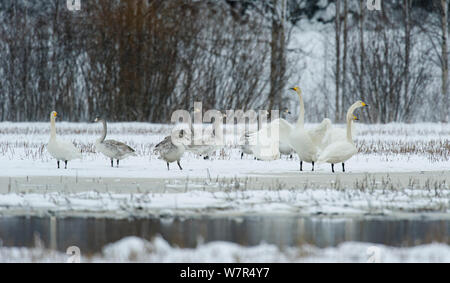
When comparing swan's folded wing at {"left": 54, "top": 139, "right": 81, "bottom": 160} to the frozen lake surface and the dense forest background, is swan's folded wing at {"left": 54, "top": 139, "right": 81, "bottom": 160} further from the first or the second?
the dense forest background

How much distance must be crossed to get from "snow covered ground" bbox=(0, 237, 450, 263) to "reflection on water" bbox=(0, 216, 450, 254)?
18 cm

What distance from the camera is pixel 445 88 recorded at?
33281 mm

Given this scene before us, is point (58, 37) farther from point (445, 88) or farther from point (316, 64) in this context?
point (316, 64)

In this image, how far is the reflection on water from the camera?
6.46 metres

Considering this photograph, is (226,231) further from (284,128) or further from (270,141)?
(270,141)

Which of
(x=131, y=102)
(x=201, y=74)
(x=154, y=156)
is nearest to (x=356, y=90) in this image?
(x=201, y=74)

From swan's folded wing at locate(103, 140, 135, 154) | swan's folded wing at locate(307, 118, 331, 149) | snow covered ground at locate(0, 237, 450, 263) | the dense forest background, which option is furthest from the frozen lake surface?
the dense forest background

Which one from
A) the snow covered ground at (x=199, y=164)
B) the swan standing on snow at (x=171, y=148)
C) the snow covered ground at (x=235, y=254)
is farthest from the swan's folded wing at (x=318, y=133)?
the snow covered ground at (x=235, y=254)

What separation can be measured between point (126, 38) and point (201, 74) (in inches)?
164

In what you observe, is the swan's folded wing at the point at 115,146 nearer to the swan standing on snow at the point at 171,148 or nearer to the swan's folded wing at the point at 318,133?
the swan standing on snow at the point at 171,148

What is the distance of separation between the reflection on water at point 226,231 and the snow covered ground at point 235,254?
180 mm

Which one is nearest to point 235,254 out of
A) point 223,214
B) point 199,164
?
point 223,214
